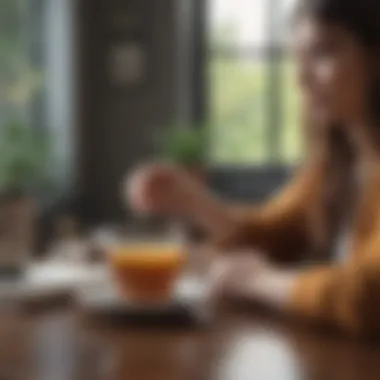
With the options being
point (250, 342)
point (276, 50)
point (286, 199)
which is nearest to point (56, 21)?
point (276, 50)

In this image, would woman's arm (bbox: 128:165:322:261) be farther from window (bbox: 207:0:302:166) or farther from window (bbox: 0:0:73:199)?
window (bbox: 207:0:302:166)

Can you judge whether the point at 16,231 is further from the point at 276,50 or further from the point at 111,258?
the point at 276,50

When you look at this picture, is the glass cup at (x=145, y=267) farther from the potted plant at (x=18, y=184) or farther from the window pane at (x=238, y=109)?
the window pane at (x=238, y=109)

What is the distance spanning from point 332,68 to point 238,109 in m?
2.70

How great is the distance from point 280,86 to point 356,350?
10.5 ft

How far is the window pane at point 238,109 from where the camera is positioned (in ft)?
14.5

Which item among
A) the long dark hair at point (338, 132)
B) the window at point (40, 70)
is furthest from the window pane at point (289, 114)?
the long dark hair at point (338, 132)

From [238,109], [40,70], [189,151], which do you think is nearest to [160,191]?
[189,151]

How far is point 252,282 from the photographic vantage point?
5.30 feet

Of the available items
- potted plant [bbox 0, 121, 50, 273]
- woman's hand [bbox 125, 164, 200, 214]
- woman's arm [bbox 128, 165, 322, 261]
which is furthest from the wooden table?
woman's arm [bbox 128, 165, 322, 261]

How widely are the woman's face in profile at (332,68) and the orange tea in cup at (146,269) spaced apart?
15.6 inches

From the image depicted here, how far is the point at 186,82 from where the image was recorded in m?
4.36

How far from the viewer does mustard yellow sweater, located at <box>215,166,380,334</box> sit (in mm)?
1416

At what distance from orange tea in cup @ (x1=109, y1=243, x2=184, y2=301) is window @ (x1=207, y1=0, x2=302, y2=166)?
290cm
